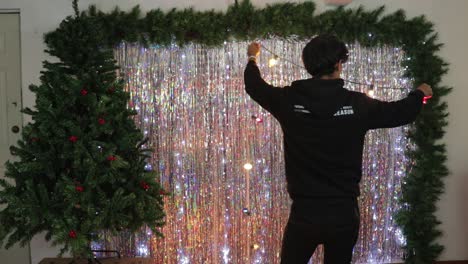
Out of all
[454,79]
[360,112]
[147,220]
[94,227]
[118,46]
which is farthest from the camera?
[454,79]

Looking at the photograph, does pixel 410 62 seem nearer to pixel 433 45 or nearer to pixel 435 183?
pixel 433 45

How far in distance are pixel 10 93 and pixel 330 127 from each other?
2448mm

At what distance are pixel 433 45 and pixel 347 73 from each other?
651mm

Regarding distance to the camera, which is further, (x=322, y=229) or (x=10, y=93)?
(x=10, y=93)

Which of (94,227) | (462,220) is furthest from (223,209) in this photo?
(462,220)

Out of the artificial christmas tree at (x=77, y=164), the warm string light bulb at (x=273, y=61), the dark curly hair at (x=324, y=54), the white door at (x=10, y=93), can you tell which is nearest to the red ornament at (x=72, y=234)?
the artificial christmas tree at (x=77, y=164)

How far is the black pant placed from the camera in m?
1.58

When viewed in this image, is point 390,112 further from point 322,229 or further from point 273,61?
point 273,61

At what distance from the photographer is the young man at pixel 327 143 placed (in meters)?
1.58

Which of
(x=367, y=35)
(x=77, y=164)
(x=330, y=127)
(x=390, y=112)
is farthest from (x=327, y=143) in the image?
(x=367, y=35)

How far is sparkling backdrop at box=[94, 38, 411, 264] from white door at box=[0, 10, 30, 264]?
2.41 feet

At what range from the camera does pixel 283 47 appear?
9.73 ft

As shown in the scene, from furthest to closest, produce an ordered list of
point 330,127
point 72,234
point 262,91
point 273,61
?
point 273,61
point 72,234
point 262,91
point 330,127

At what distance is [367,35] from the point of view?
2.93 meters
